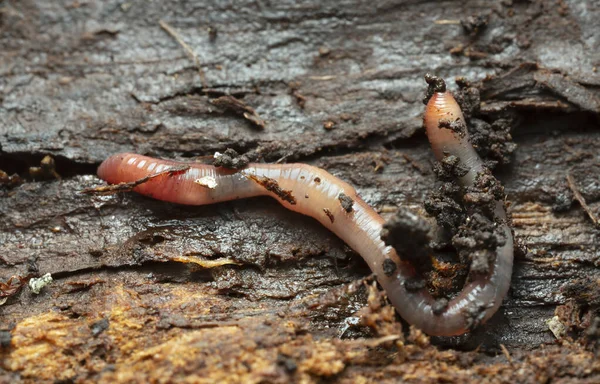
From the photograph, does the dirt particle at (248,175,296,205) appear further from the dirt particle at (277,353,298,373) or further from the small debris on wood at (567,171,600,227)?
the small debris on wood at (567,171,600,227)

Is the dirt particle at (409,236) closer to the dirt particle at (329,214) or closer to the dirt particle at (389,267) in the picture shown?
the dirt particle at (389,267)

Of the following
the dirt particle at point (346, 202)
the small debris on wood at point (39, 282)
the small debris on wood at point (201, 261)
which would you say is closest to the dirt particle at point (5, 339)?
the small debris on wood at point (39, 282)

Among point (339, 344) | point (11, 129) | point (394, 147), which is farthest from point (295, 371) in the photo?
point (11, 129)

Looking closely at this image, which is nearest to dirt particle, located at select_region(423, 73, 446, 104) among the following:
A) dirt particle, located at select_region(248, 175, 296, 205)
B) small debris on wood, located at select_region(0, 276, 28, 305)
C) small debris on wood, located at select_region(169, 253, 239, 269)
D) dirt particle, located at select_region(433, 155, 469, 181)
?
dirt particle, located at select_region(433, 155, 469, 181)

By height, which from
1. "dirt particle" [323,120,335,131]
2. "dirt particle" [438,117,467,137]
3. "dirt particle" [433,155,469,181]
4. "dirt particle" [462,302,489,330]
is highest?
"dirt particle" [438,117,467,137]

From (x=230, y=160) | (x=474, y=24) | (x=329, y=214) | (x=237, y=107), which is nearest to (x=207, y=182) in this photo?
(x=230, y=160)

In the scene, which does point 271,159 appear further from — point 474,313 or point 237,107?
point 474,313

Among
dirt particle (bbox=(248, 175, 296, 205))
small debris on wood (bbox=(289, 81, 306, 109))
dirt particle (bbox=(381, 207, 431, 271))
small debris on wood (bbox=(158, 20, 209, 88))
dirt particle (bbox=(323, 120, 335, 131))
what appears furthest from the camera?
small debris on wood (bbox=(158, 20, 209, 88))
